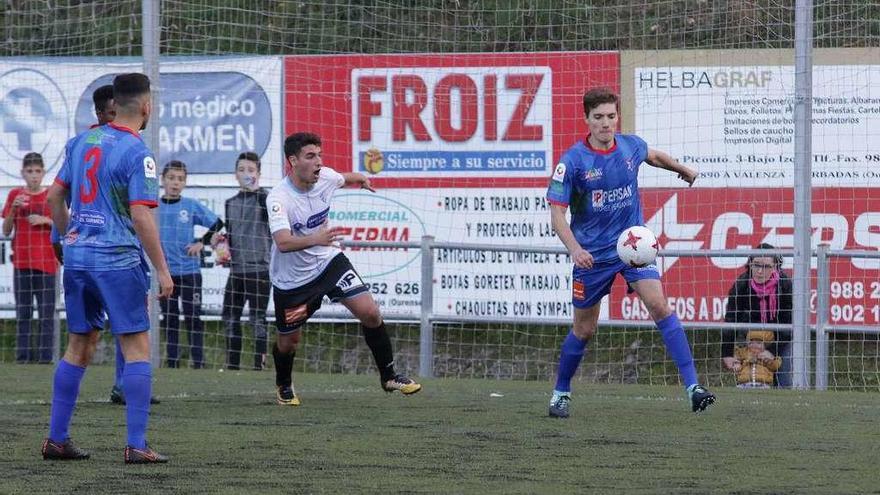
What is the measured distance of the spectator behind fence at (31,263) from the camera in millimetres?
14602

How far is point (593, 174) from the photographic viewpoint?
888 centimetres

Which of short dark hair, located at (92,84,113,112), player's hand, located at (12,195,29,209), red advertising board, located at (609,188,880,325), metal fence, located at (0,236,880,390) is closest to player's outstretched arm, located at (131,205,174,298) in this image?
short dark hair, located at (92,84,113,112)

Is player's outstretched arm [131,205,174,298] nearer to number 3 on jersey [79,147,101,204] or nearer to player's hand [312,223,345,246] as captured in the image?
number 3 on jersey [79,147,101,204]

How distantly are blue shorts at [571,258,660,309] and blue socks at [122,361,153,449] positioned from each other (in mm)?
2908

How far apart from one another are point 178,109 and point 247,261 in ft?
6.46

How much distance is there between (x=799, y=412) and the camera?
959 centimetres

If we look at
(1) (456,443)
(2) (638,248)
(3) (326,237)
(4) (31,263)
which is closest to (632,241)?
(2) (638,248)

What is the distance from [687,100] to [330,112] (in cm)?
344

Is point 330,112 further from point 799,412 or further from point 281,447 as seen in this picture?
point 281,447

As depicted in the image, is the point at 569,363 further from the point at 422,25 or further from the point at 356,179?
the point at 422,25

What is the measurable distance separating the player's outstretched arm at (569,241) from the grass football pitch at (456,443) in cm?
87

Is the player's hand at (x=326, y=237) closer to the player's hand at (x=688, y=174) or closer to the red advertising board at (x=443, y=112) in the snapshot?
the player's hand at (x=688, y=174)

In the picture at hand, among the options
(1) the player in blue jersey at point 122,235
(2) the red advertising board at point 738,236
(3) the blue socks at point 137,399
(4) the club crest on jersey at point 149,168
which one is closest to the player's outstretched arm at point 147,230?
(1) the player in blue jersey at point 122,235

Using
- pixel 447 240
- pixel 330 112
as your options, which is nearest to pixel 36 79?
pixel 330 112
